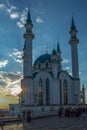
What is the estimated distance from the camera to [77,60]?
65500mm

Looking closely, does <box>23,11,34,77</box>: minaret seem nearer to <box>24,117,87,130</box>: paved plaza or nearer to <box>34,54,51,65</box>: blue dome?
<box>34,54,51,65</box>: blue dome

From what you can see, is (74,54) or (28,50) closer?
(28,50)

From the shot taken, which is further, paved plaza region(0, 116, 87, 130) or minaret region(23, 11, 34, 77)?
minaret region(23, 11, 34, 77)

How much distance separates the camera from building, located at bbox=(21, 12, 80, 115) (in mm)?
60188

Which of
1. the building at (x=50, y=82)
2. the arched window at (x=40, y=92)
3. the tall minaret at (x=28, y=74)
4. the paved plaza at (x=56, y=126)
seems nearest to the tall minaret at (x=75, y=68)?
the building at (x=50, y=82)

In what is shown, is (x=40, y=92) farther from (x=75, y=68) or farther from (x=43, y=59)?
(x=43, y=59)

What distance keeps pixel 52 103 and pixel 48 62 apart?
14.4 m

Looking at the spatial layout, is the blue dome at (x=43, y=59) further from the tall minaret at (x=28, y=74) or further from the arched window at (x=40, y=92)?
the tall minaret at (x=28, y=74)

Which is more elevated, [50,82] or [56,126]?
[50,82]

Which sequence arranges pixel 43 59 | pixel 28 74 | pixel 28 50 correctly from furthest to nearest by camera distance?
1. pixel 43 59
2. pixel 28 50
3. pixel 28 74

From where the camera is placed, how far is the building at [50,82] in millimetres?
60188

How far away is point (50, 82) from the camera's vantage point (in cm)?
6425

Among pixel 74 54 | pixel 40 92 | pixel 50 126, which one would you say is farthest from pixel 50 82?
pixel 50 126

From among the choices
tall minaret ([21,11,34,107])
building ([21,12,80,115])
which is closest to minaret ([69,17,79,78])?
building ([21,12,80,115])
